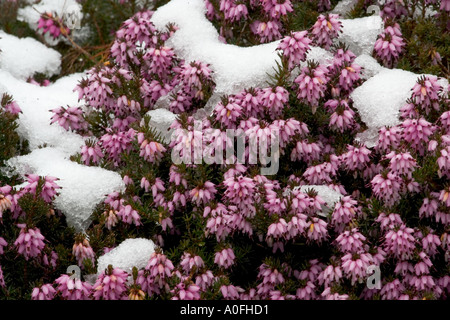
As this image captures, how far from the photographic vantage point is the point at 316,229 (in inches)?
152

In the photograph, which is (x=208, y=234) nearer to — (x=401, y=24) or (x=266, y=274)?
(x=266, y=274)

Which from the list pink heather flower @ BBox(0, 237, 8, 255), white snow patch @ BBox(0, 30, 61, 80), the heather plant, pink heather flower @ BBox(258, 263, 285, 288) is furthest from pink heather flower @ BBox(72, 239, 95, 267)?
white snow patch @ BBox(0, 30, 61, 80)

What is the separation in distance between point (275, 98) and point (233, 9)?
100cm

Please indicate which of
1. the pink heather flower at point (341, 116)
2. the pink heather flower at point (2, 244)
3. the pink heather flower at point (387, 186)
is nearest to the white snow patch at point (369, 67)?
the pink heather flower at point (341, 116)

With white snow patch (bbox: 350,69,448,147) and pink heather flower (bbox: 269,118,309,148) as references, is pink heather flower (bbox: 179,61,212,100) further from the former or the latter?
white snow patch (bbox: 350,69,448,147)

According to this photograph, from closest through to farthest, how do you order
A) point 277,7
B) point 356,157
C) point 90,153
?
point 356,157
point 90,153
point 277,7

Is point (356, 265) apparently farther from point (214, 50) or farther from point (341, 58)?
point (214, 50)

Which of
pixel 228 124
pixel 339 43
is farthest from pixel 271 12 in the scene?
pixel 228 124

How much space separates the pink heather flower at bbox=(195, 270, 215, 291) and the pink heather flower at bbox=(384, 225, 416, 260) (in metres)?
1.04

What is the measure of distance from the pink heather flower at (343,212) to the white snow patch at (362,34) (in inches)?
57.4

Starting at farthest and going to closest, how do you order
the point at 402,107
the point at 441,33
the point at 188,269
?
the point at 441,33
the point at 402,107
the point at 188,269

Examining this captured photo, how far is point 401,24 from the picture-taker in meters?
5.19

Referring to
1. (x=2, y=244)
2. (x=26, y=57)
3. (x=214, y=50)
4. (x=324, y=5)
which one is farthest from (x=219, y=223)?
(x=26, y=57)

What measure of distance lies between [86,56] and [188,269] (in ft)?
9.89
